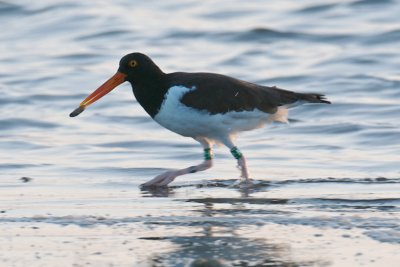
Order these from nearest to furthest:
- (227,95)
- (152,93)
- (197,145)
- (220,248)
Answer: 1. (220,248)
2. (152,93)
3. (227,95)
4. (197,145)

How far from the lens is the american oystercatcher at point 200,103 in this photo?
9.05m

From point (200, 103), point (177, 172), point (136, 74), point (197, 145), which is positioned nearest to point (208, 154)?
point (177, 172)

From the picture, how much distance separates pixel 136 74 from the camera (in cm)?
942

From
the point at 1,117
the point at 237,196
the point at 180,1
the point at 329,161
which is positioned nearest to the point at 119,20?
the point at 180,1

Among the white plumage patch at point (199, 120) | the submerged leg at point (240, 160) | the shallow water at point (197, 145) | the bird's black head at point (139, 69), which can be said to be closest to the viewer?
the shallow water at point (197, 145)

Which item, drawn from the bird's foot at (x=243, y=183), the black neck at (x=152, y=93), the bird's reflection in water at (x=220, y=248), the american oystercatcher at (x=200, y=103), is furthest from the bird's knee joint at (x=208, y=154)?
the bird's reflection in water at (x=220, y=248)

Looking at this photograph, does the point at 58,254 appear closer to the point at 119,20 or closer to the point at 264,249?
the point at 264,249

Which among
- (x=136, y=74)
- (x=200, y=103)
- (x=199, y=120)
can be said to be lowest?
(x=199, y=120)

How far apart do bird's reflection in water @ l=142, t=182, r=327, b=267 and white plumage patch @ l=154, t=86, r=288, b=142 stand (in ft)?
4.63

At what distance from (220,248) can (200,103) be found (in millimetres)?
2540

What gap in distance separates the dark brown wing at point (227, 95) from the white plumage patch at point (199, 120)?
44mm

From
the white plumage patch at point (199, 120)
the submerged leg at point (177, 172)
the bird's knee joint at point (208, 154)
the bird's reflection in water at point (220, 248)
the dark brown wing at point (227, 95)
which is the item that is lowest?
the bird's reflection in water at point (220, 248)

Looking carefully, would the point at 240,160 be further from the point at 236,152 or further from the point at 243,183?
the point at 243,183

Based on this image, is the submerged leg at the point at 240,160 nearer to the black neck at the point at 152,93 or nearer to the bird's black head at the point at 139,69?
the black neck at the point at 152,93
